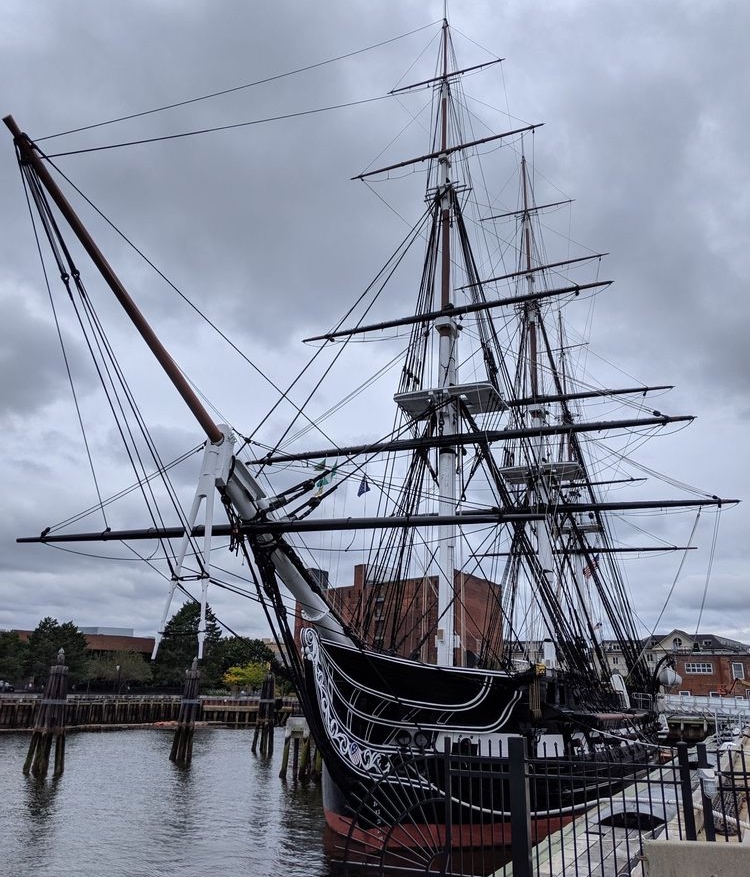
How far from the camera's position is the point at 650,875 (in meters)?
5.25

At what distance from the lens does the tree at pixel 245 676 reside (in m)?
77.9

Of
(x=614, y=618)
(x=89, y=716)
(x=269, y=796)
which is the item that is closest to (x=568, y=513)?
(x=614, y=618)

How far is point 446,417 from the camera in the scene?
20.5 m

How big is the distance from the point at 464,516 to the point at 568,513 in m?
22.8

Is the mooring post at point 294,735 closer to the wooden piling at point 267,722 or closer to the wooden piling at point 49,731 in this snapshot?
the wooden piling at point 267,722

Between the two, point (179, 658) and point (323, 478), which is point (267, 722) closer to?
point (323, 478)

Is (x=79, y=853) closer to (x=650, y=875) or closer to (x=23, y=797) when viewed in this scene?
(x=23, y=797)

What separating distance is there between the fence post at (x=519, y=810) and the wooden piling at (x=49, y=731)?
2533 cm

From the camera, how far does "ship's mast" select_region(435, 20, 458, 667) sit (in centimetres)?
1666

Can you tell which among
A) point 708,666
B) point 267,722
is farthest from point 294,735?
point 708,666

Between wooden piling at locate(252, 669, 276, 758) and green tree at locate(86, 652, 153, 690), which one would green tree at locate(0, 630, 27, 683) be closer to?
green tree at locate(86, 652, 153, 690)

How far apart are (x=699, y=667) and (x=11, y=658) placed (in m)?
59.3

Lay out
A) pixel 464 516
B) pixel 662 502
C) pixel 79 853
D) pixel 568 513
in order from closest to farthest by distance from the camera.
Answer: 1. pixel 464 516
2. pixel 79 853
3. pixel 662 502
4. pixel 568 513

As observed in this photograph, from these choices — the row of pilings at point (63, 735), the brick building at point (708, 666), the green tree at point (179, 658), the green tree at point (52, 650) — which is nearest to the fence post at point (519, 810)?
the row of pilings at point (63, 735)
